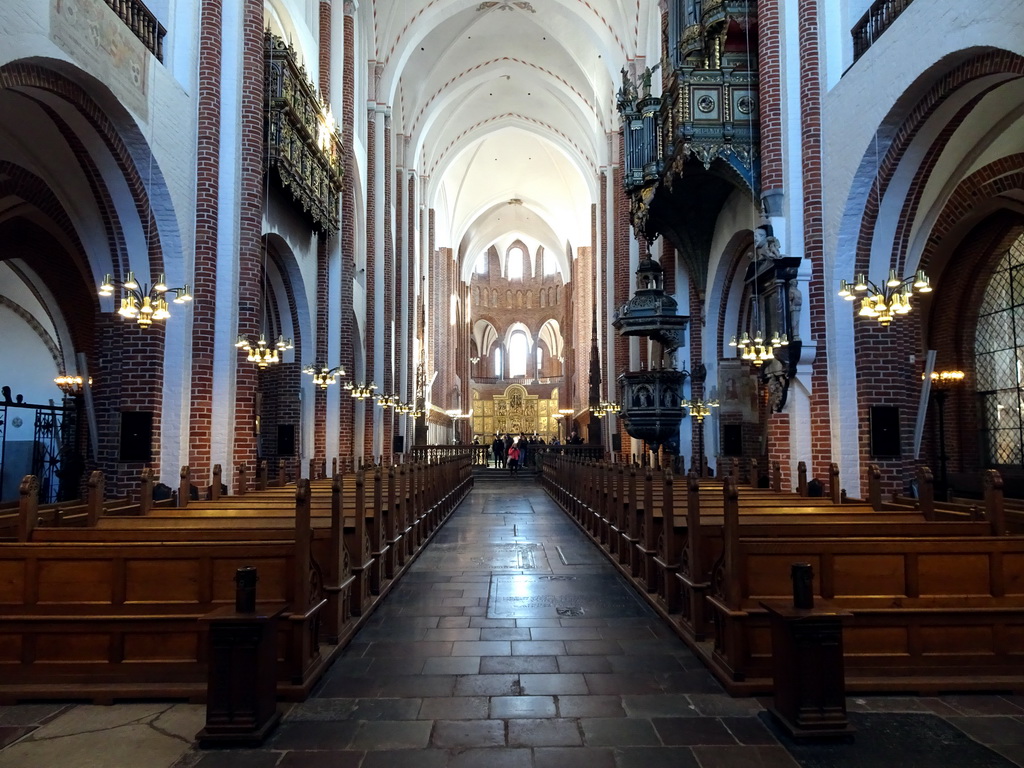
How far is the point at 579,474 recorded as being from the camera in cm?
1370

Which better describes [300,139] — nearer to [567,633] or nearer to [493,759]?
[567,633]

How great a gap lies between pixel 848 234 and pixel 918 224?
1892mm

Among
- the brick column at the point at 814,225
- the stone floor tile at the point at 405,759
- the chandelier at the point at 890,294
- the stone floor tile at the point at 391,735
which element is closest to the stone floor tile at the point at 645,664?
the stone floor tile at the point at 391,735

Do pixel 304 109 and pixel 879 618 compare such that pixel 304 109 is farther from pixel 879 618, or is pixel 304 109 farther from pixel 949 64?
pixel 879 618

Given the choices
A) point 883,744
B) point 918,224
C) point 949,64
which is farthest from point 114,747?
point 918,224

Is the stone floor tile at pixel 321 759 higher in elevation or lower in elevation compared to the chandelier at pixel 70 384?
lower

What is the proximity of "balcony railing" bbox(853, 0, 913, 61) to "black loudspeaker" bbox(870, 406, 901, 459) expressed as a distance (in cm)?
457

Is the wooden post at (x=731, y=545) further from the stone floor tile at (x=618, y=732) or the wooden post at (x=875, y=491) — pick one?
the wooden post at (x=875, y=491)

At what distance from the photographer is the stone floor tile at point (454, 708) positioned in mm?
4137

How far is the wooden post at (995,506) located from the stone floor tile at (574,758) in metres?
3.58

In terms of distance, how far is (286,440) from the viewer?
50.8 ft

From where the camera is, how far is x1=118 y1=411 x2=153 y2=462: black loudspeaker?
957 centimetres

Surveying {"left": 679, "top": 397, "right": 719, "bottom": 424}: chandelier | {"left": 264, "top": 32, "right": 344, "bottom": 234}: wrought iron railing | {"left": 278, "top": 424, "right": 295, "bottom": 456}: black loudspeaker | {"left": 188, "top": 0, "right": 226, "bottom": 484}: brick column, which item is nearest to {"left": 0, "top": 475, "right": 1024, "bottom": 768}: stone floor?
{"left": 188, "top": 0, "right": 226, "bottom": 484}: brick column

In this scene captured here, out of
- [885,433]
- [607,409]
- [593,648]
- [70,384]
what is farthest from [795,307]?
[607,409]
